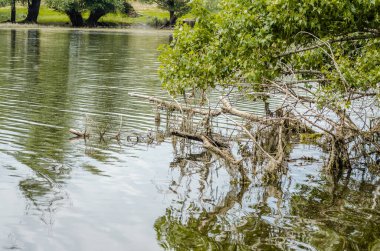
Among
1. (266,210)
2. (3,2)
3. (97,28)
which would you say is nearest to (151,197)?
(266,210)

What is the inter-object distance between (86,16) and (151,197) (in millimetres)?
114261

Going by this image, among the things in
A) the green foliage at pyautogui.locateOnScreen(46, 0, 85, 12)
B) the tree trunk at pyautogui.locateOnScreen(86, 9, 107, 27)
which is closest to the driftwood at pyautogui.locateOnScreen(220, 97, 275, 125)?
the green foliage at pyautogui.locateOnScreen(46, 0, 85, 12)

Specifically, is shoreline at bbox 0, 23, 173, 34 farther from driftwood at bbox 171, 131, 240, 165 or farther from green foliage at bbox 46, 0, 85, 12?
driftwood at bbox 171, 131, 240, 165

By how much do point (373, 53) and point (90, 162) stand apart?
8.85m

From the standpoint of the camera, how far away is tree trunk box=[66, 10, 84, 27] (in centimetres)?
11669

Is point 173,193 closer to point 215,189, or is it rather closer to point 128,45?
point 215,189

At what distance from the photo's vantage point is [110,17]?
12875 cm

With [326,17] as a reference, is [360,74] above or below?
below

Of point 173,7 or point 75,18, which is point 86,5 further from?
point 173,7

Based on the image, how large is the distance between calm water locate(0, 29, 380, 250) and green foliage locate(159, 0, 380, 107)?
8.83 feet

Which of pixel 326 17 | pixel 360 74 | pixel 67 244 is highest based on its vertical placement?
pixel 326 17

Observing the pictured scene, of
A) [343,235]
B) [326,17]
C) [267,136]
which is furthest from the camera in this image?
[267,136]

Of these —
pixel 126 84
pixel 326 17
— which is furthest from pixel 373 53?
pixel 126 84

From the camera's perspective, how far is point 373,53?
19.3 meters
